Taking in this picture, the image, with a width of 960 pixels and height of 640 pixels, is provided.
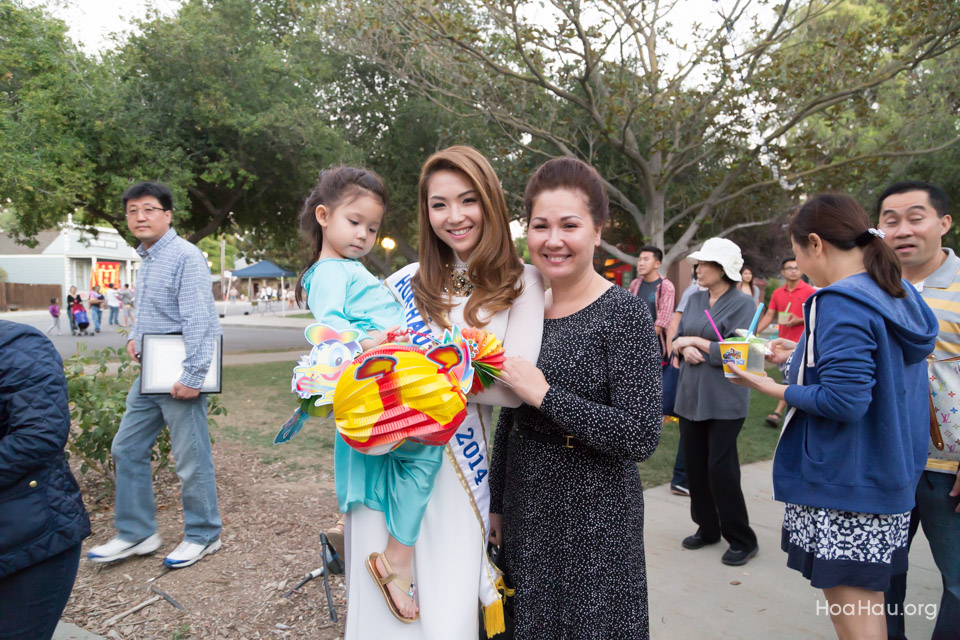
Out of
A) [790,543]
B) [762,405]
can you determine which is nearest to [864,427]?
[790,543]

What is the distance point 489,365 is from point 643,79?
28.5 feet

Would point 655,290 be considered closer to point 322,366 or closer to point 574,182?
point 574,182

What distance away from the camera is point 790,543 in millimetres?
2230

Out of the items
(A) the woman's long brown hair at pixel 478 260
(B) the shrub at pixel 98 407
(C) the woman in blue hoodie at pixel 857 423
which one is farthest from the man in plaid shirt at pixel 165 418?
(C) the woman in blue hoodie at pixel 857 423

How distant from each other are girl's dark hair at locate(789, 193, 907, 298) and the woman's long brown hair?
1.14 metres

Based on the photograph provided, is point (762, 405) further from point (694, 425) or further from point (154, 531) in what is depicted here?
point (154, 531)

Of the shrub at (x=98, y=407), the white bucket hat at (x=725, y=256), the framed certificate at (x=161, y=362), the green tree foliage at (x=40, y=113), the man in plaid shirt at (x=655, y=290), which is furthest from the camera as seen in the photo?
the green tree foliage at (x=40, y=113)

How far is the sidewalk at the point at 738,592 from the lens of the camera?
9.82ft

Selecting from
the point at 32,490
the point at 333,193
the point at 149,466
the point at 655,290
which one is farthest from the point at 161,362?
the point at 655,290

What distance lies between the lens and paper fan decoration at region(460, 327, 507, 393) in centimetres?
158

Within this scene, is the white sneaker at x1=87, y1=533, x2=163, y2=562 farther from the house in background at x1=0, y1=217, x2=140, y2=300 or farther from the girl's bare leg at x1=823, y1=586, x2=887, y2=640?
the house in background at x1=0, y1=217, x2=140, y2=300

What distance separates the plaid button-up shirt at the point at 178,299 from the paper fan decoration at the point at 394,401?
→ 7.92 ft

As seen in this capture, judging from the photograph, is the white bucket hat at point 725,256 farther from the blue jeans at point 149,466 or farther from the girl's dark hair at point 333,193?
the blue jeans at point 149,466

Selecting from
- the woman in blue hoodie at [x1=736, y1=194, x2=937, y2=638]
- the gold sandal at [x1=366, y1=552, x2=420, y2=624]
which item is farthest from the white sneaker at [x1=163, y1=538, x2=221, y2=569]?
the woman in blue hoodie at [x1=736, y1=194, x2=937, y2=638]
